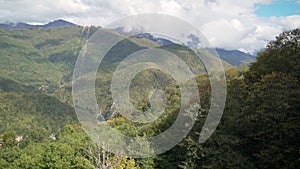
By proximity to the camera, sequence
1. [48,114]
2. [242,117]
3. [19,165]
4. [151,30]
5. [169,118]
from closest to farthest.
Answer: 1. [151,30]
2. [242,117]
3. [169,118]
4. [19,165]
5. [48,114]

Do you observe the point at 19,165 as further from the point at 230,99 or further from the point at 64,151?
the point at 230,99

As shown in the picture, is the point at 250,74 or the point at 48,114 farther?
the point at 48,114

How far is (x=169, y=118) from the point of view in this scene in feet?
81.9

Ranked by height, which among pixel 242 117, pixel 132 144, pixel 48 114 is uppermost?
pixel 242 117

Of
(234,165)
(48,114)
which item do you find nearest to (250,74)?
(234,165)

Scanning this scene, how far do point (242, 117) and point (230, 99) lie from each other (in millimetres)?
2078

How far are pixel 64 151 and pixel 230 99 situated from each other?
16230 millimetres

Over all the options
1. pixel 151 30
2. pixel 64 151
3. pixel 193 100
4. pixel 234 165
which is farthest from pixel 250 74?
pixel 64 151

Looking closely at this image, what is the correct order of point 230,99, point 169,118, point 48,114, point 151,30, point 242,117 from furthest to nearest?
point 48,114 → point 169,118 → point 230,99 → point 242,117 → point 151,30

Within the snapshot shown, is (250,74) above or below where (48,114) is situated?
above

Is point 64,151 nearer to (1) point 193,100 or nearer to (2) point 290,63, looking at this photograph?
(1) point 193,100

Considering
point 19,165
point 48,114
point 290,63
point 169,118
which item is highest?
point 290,63

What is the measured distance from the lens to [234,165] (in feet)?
55.5

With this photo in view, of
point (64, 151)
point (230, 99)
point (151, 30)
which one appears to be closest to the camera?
point (151, 30)
